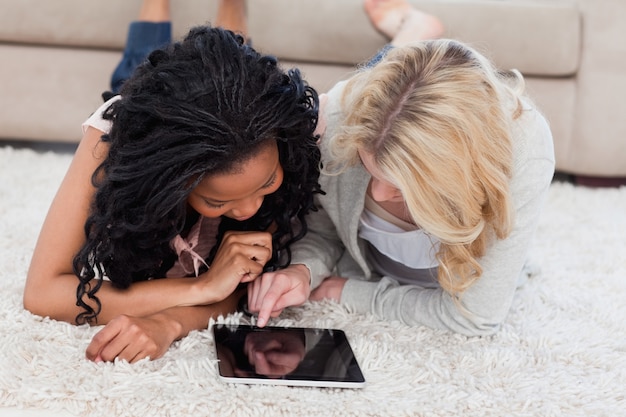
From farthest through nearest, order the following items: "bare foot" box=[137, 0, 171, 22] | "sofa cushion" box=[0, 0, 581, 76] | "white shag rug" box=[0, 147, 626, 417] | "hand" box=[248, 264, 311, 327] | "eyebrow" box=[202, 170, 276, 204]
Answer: "sofa cushion" box=[0, 0, 581, 76] < "bare foot" box=[137, 0, 171, 22] < "hand" box=[248, 264, 311, 327] < "eyebrow" box=[202, 170, 276, 204] < "white shag rug" box=[0, 147, 626, 417]

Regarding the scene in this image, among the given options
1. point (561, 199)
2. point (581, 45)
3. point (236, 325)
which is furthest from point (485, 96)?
point (581, 45)

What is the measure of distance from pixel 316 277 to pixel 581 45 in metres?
1.16

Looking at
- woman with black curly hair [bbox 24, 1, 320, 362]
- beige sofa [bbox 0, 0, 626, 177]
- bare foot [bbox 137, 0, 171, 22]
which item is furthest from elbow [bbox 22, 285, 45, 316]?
beige sofa [bbox 0, 0, 626, 177]

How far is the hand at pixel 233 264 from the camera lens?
0.94 metres

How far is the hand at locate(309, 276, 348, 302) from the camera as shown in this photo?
1.08m

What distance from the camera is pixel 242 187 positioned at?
83 centimetres

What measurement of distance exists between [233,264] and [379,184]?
0.70 ft

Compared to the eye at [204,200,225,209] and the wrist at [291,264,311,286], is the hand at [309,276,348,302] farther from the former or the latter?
the eye at [204,200,225,209]

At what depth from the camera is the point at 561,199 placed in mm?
1801

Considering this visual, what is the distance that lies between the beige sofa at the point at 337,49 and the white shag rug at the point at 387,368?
2.42 ft

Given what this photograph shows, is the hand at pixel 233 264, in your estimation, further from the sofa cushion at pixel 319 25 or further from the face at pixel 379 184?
the sofa cushion at pixel 319 25

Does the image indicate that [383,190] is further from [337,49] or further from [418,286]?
[337,49]

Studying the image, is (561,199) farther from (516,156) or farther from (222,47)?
(222,47)

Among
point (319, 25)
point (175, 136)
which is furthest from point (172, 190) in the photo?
point (319, 25)
